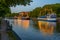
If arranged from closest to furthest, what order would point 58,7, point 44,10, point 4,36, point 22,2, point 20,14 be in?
point 4,36, point 22,2, point 58,7, point 44,10, point 20,14

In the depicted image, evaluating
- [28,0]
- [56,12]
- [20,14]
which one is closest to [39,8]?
[56,12]

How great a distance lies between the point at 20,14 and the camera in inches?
6978

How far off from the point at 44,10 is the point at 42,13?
3920 mm

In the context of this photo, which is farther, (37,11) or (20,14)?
(20,14)

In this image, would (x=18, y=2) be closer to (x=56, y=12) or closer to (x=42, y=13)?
(x=56, y=12)

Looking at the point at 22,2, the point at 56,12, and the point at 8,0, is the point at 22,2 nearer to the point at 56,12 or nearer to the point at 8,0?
the point at 8,0

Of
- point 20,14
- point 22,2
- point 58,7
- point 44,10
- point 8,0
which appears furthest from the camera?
point 20,14

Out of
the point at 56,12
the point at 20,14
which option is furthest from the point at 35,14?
the point at 20,14

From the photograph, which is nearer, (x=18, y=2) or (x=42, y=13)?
(x=18, y=2)

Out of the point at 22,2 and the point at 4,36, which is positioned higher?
the point at 22,2

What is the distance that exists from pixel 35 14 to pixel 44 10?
53.9 ft

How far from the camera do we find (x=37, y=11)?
137000mm

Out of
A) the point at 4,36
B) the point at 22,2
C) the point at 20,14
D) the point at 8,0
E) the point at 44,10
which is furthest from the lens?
the point at 20,14

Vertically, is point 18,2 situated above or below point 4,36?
above
